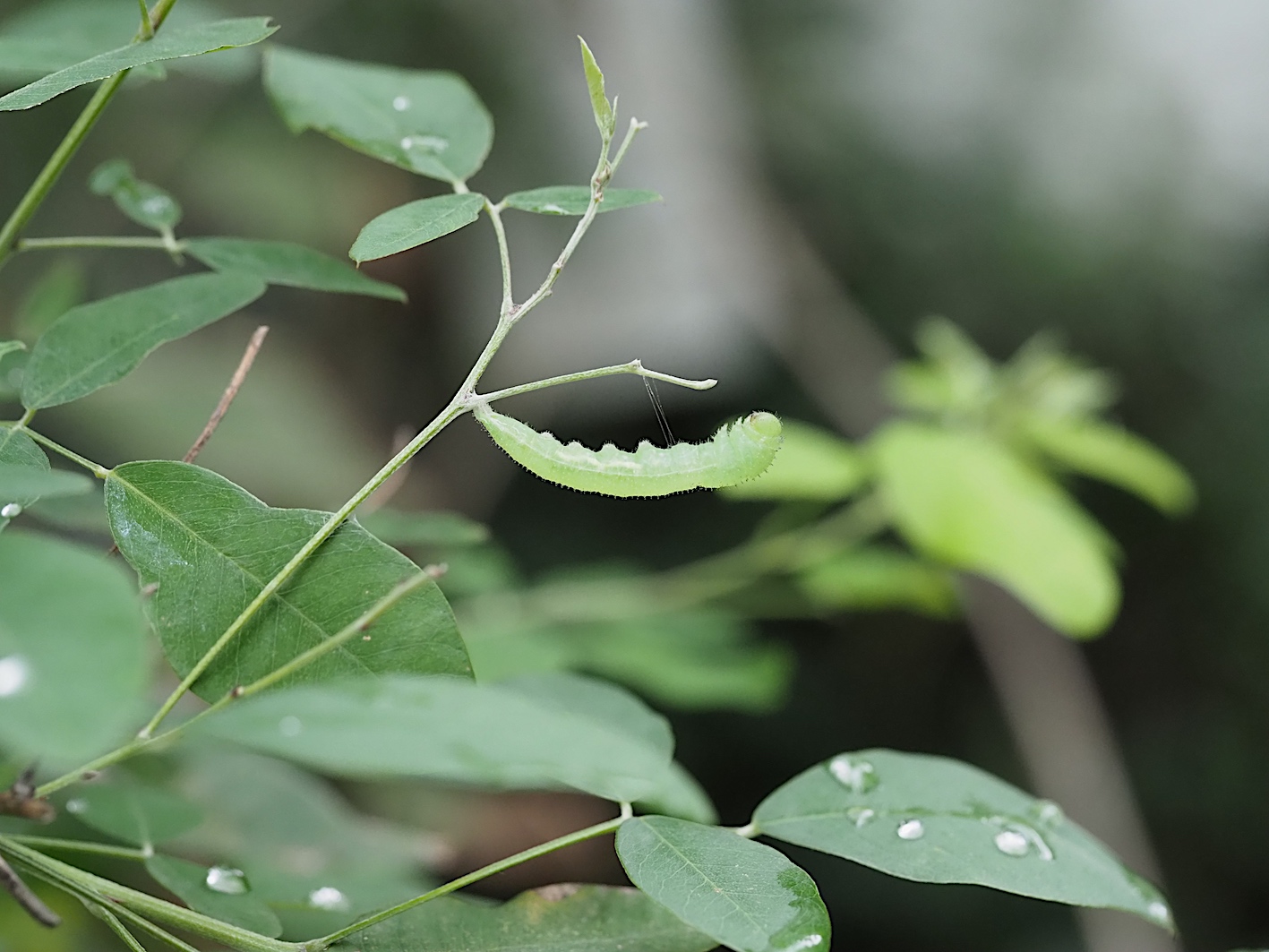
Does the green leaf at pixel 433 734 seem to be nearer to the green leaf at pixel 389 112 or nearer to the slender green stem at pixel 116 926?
the slender green stem at pixel 116 926

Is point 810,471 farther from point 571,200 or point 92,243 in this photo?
point 92,243

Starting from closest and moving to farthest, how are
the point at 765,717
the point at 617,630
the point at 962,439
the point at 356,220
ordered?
the point at 962,439 < the point at 617,630 < the point at 765,717 < the point at 356,220

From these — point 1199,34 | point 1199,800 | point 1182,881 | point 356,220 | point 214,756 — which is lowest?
point 1182,881

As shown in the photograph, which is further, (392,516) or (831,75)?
(831,75)

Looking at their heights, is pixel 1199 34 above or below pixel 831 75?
above

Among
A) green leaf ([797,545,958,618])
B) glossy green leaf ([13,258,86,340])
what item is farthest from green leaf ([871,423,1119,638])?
glossy green leaf ([13,258,86,340])

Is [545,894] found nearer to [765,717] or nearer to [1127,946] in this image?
[1127,946]

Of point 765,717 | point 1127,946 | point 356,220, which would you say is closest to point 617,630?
point 765,717
